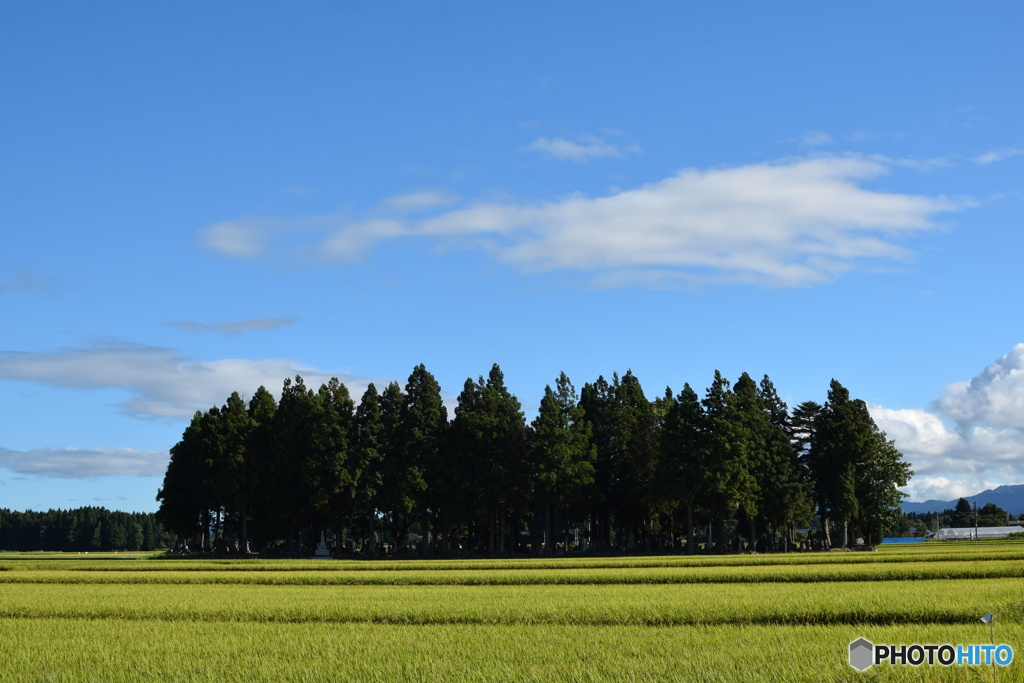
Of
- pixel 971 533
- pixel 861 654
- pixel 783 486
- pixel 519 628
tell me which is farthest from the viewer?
pixel 971 533

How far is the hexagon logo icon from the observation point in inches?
723

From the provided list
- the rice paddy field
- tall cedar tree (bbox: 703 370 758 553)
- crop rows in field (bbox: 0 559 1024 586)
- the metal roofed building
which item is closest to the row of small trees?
tall cedar tree (bbox: 703 370 758 553)

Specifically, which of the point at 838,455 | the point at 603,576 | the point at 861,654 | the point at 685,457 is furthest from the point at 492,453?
the point at 861,654

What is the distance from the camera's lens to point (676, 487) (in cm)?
8075

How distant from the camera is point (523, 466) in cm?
8669

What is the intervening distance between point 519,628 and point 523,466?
2414 inches

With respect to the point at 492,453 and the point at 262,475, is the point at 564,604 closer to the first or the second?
the point at 492,453

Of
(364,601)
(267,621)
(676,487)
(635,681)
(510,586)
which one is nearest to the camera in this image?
(635,681)

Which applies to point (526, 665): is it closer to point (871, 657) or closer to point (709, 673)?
point (709, 673)

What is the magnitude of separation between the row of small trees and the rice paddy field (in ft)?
136

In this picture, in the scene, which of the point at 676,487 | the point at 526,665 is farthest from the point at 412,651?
the point at 676,487

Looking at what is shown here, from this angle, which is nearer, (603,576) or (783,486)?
(603,576)

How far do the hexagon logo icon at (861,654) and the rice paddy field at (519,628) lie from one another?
35 centimetres

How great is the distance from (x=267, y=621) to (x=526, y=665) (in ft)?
43.0
